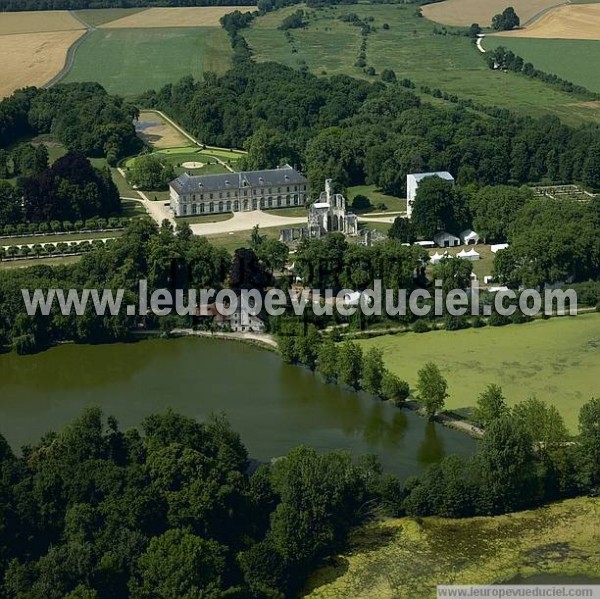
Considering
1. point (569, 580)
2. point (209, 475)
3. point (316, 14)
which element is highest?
point (316, 14)

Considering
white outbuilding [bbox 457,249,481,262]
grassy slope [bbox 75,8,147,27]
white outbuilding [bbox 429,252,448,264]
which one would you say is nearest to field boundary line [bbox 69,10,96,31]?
grassy slope [bbox 75,8,147,27]

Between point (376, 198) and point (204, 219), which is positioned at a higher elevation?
point (376, 198)

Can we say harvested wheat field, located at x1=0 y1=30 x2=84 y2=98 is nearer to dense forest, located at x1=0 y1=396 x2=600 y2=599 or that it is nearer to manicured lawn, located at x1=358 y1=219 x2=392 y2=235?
manicured lawn, located at x1=358 y1=219 x2=392 y2=235

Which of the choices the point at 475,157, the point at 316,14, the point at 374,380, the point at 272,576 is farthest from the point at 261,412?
the point at 316,14

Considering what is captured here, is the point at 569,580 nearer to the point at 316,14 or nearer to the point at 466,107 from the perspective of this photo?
the point at 466,107

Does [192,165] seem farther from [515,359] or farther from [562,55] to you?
[562,55]

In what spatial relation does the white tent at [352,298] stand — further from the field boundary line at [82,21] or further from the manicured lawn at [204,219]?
the field boundary line at [82,21]

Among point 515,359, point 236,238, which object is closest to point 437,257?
point 236,238
